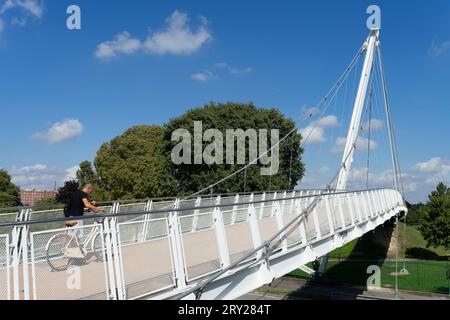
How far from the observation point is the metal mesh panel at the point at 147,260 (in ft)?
18.5

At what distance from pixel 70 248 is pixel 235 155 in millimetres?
31152

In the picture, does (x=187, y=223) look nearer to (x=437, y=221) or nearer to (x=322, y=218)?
(x=322, y=218)

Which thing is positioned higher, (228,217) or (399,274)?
(228,217)

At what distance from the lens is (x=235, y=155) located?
36188 mm

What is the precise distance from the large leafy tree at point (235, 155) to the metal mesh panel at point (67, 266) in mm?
29938

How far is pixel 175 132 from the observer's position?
3850 centimetres

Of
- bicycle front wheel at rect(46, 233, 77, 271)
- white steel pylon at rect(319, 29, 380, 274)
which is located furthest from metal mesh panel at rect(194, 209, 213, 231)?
white steel pylon at rect(319, 29, 380, 274)

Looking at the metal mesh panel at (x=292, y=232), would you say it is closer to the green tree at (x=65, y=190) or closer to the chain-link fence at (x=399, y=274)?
the chain-link fence at (x=399, y=274)

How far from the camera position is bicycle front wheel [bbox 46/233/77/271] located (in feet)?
16.2

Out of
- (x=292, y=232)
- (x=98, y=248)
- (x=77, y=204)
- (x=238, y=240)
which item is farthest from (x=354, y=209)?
(x=98, y=248)

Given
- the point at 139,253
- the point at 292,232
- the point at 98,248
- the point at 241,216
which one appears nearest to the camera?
the point at 98,248

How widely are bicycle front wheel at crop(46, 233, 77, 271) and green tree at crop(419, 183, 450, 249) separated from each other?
1576 inches
